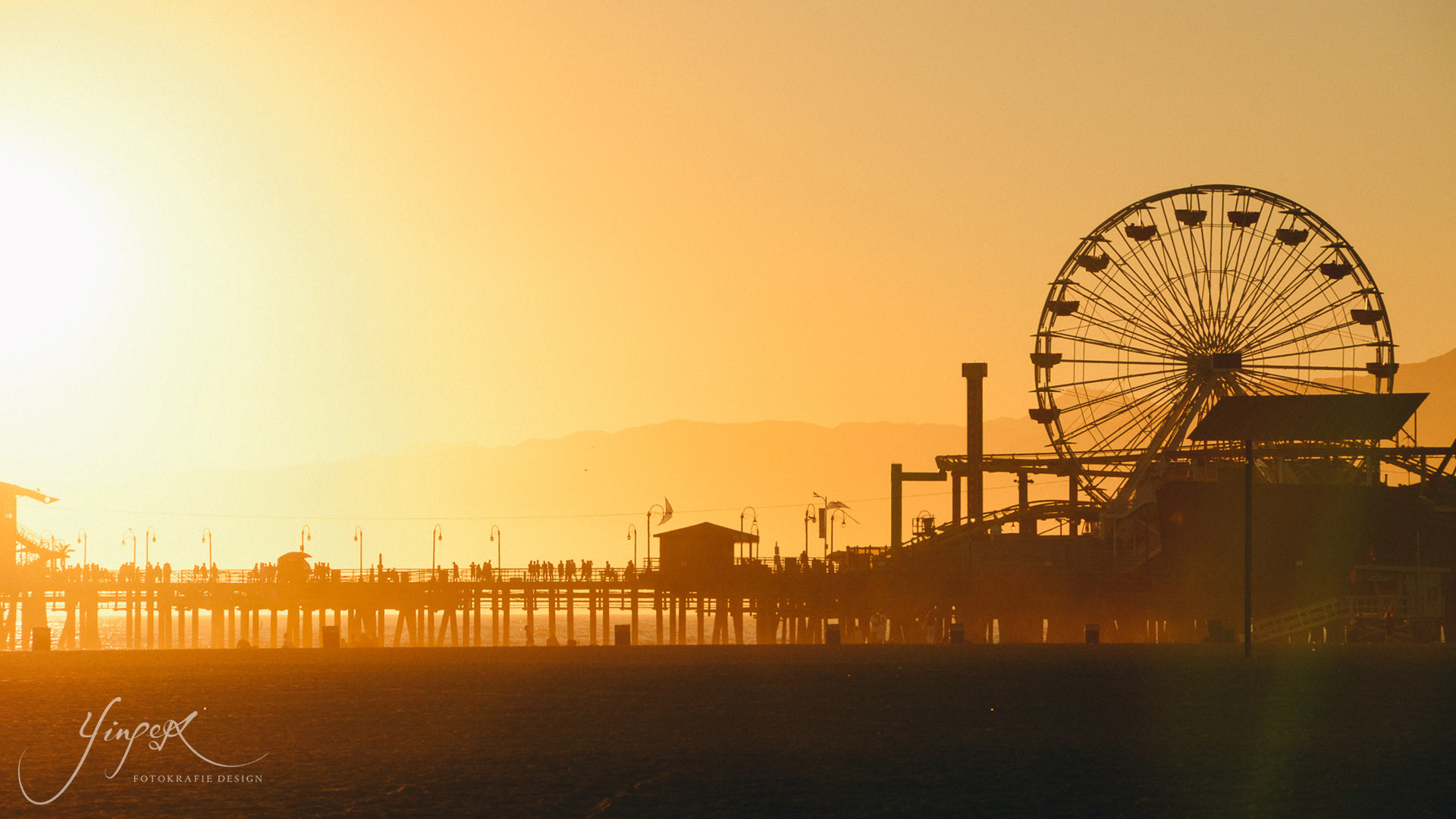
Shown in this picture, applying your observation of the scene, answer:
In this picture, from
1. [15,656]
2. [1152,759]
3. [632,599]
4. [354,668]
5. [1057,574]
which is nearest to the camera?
[1152,759]

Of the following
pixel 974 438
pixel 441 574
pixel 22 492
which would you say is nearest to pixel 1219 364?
pixel 974 438

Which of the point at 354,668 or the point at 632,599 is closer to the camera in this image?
the point at 354,668

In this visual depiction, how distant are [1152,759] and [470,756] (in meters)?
7.90

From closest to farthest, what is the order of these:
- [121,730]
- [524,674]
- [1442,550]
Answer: [121,730]
[524,674]
[1442,550]

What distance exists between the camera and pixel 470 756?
18750 millimetres

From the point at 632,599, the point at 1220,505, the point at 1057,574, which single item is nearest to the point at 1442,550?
the point at 1220,505

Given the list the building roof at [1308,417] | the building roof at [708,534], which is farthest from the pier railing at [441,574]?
the building roof at [1308,417]

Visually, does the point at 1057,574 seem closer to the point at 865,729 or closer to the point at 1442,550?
the point at 1442,550
